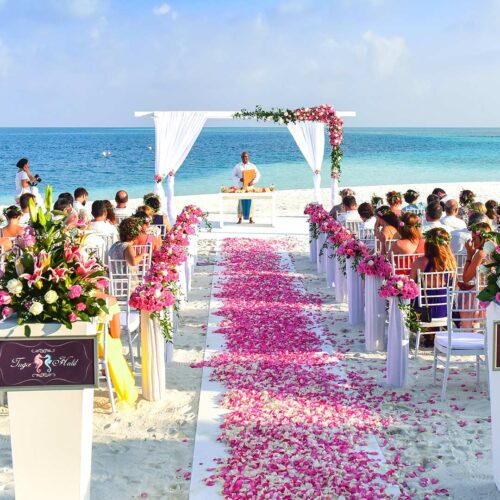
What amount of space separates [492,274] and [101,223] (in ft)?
21.1

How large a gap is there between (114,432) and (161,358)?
2.83 ft

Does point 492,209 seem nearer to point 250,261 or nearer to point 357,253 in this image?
point 357,253

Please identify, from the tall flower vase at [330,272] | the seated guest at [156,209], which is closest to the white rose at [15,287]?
the seated guest at [156,209]

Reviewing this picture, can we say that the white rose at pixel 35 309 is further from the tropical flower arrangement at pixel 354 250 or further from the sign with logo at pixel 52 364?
the tropical flower arrangement at pixel 354 250

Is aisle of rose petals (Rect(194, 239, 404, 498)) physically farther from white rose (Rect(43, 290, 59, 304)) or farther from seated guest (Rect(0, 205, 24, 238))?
seated guest (Rect(0, 205, 24, 238))

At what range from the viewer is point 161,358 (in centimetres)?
612

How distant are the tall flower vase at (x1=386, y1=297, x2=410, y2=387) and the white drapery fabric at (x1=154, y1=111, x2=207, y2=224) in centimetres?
955

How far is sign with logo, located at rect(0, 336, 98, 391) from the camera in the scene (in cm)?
359

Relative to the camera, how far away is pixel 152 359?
19.9 ft

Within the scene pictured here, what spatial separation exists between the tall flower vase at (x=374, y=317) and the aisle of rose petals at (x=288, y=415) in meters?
0.48

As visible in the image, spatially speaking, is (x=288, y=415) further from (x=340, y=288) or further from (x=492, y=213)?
(x=492, y=213)

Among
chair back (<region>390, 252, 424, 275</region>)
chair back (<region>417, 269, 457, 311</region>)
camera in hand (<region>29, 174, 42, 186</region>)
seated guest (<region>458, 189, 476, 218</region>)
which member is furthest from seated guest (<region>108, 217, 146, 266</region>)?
camera in hand (<region>29, 174, 42, 186</region>)

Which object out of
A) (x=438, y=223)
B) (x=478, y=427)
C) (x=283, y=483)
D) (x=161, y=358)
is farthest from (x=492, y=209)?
(x=283, y=483)

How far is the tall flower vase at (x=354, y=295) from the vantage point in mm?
8266
